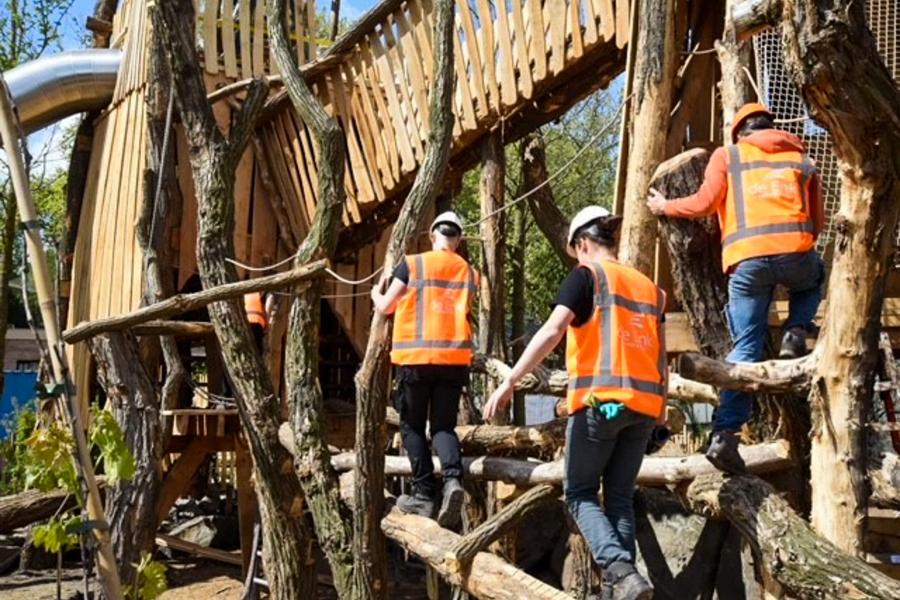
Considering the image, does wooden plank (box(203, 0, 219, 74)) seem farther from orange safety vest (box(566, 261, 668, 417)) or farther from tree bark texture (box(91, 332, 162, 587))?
orange safety vest (box(566, 261, 668, 417))

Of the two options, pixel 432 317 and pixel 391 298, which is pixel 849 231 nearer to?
pixel 432 317

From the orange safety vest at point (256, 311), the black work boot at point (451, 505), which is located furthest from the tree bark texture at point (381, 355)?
the orange safety vest at point (256, 311)

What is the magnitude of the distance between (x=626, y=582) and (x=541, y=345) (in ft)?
3.27

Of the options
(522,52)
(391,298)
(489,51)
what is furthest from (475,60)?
(391,298)

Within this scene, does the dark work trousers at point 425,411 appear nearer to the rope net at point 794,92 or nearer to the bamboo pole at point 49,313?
the bamboo pole at point 49,313

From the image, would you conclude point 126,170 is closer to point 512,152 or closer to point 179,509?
point 179,509

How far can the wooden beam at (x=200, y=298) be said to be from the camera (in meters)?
5.48

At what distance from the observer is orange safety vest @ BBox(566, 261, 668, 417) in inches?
163

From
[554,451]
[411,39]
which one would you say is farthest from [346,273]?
[554,451]

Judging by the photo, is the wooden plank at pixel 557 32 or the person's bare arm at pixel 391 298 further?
the wooden plank at pixel 557 32

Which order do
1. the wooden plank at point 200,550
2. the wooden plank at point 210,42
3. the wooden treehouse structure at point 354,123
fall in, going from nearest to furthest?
the wooden treehouse structure at point 354,123 < the wooden plank at point 210,42 < the wooden plank at point 200,550

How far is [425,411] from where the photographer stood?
5.83 m

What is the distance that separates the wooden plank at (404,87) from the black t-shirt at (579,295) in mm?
4512

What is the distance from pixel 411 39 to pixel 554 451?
402 cm
